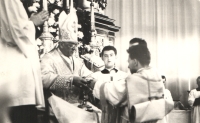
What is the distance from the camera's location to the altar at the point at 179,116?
112 inches

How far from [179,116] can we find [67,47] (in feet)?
3.47

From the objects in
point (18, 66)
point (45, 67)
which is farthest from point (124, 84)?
point (18, 66)

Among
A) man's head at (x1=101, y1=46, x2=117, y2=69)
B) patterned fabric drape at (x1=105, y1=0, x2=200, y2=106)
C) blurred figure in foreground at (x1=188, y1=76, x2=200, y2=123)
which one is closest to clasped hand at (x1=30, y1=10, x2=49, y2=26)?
man's head at (x1=101, y1=46, x2=117, y2=69)

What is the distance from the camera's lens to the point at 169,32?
112 inches

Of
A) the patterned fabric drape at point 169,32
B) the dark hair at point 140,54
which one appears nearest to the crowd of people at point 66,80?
the dark hair at point 140,54

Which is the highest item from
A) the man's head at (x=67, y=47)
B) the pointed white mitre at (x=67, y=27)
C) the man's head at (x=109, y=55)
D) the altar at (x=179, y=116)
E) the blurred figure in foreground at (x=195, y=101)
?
the pointed white mitre at (x=67, y=27)

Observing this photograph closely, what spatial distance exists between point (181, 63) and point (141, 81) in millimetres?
632

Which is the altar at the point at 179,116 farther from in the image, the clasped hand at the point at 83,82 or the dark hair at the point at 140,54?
the clasped hand at the point at 83,82

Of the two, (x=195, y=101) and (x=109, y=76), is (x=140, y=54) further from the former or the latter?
(x=195, y=101)

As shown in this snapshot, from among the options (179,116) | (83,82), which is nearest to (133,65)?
(83,82)

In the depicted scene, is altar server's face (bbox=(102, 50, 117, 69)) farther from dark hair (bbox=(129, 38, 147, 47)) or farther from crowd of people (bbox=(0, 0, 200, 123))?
dark hair (bbox=(129, 38, 147, 47))

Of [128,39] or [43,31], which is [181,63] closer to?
[128,39]

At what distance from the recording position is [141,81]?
234 cm

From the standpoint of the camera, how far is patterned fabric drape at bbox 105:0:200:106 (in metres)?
2.75
